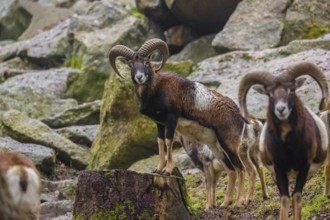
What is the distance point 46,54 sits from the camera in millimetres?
30297

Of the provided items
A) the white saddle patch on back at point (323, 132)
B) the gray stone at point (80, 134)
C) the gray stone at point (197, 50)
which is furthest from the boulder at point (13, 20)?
the white saddle patch on back at point (323, 132)

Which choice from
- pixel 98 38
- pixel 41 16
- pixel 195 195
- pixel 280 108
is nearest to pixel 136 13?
pixel 98 38

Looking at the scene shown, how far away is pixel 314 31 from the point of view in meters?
23.2

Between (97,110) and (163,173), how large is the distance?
11.6 metres

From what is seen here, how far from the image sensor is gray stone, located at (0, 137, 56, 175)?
18.5 m

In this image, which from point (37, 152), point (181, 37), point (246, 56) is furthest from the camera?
point (181, 37)

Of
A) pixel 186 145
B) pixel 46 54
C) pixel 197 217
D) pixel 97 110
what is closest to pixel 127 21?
pixel 46 54

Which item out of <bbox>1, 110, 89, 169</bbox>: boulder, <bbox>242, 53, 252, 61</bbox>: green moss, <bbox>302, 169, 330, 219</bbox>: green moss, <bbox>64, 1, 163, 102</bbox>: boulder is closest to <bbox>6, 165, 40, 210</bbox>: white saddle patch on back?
<bbox>302, 169, 330, 219</bbox>: green moss

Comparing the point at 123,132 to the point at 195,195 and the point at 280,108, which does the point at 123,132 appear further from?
the point at 280,108

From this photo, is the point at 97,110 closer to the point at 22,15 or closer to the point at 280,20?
the point at 280,20

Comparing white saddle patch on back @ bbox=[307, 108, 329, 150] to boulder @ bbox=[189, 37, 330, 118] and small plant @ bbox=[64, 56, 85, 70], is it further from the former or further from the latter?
small plant @ bbox=[64, 56, 85, 70]

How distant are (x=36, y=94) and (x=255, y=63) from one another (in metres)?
8.58

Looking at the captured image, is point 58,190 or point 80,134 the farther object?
point 80,134

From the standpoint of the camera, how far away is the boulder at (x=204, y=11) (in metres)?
25.7
